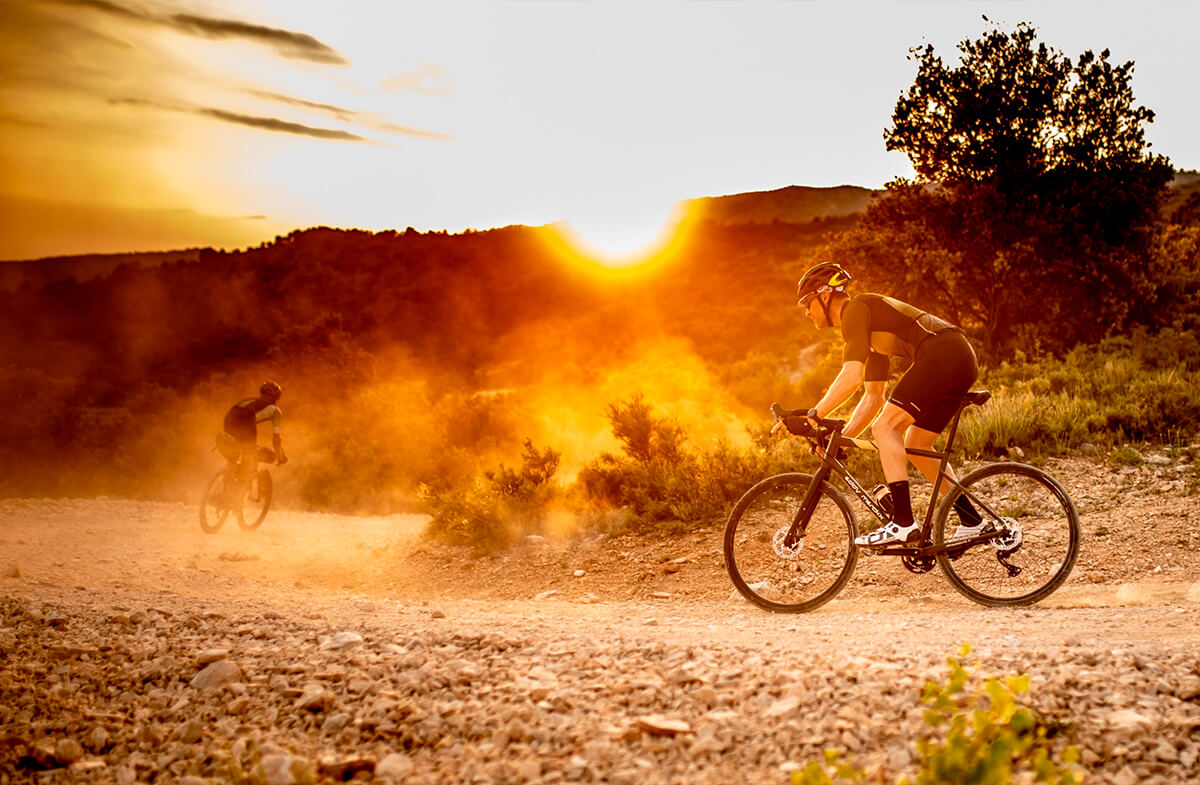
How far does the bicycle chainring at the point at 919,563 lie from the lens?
5906 mm

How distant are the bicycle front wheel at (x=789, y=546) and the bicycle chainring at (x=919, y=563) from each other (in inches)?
13.8

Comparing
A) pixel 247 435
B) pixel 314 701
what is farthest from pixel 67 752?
pixel 247 435

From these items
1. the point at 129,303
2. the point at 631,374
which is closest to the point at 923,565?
the point at 631,374

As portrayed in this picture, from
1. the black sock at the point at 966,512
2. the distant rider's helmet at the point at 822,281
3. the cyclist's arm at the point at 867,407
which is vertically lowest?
the black sock at the point at 966,512

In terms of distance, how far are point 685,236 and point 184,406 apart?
38.0 metres

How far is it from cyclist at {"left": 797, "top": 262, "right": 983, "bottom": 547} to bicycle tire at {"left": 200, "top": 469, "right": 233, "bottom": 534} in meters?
9.62

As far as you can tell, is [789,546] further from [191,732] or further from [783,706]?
[191,732]

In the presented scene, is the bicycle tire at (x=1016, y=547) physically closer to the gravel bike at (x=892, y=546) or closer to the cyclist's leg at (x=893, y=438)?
the gravel bike at (x=892, y=546)

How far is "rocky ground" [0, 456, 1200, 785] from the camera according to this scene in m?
3.30

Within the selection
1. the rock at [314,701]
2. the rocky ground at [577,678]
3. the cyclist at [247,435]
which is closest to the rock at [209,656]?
the rocky ground at [577,678]

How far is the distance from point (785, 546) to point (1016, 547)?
1517mm

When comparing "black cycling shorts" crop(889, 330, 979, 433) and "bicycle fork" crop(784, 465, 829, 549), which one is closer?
"black cycling shorts" crop(889, 330, 979, 433)

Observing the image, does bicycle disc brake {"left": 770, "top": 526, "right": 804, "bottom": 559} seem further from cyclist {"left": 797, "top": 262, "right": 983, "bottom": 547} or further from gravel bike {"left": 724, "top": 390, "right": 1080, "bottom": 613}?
cyclist {"left": 797, "top": 262, "right": 983, "bottom": 547}

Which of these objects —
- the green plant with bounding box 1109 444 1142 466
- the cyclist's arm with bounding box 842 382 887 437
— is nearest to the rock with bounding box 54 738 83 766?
the cyclist's arm with bounding box 842 382 887 437
